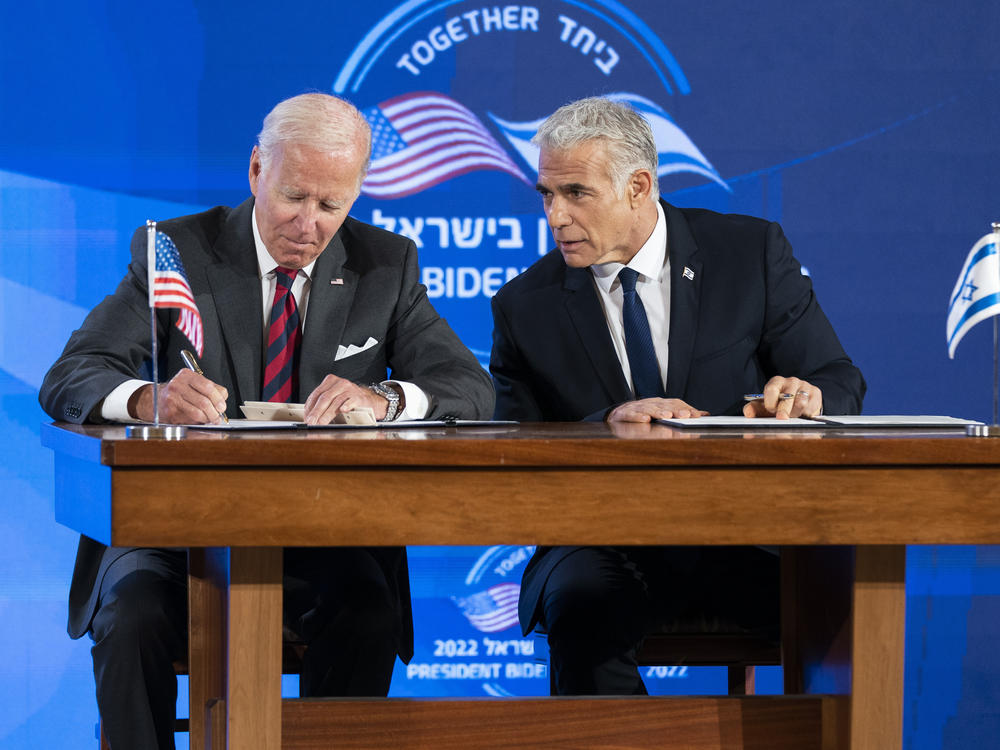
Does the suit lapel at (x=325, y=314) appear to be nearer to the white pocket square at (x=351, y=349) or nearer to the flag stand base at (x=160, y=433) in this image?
the white pocket square at (x=351, y=349)

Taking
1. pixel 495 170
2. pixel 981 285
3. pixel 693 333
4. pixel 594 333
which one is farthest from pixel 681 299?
pixel 495 170

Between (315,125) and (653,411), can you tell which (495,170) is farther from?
(653,411)

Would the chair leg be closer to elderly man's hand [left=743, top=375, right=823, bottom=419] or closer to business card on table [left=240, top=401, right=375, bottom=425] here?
elderly man's hand [left=743, top=375, right=823, bottom=419]

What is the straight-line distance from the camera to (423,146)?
360cm

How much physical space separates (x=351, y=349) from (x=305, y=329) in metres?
0.10

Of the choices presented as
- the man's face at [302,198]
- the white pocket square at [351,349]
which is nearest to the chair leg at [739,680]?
the white pocket square at [351,349]

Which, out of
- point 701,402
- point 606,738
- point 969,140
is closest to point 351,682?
point 606,738

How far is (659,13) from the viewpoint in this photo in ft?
11.9

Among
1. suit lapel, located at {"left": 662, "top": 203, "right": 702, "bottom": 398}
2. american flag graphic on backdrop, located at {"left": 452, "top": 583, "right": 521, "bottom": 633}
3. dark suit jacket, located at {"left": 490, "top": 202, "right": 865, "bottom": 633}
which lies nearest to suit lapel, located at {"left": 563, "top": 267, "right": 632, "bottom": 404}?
dark suit jacket, located at {"left": 490, "top": 202, "right": 865, "bottom": 633}

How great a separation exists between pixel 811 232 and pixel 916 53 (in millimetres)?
618

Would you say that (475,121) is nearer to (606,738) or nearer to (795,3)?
(795,3)

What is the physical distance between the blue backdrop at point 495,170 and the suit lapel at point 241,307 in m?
1.16

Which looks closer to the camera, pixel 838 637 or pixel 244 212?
pixel 838 637

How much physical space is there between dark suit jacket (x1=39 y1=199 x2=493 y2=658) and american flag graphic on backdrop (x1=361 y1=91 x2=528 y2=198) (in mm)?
1005
